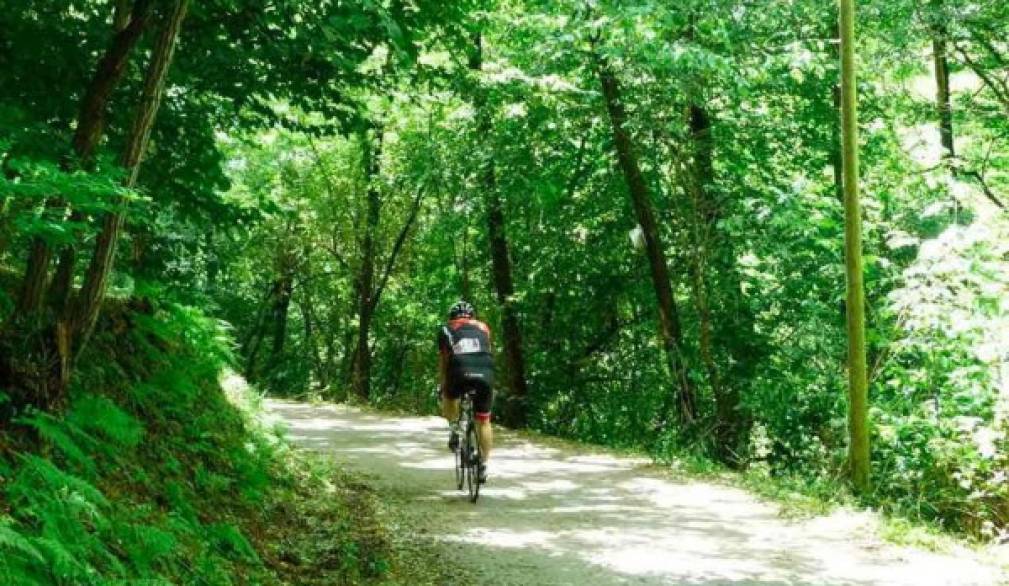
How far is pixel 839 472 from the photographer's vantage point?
10.7m

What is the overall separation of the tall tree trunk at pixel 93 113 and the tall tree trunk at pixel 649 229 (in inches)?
403

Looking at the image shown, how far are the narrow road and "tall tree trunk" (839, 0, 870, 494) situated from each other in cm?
131

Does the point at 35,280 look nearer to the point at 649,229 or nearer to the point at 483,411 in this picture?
the point at 483,411

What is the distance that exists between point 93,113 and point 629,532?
5659 mm

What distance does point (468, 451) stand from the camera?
9891mm

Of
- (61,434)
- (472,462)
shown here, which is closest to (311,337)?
(472,462)

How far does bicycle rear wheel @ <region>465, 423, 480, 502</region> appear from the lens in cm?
971

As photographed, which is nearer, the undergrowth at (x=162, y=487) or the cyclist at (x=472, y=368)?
the undergrowth at (x=162, y=487)

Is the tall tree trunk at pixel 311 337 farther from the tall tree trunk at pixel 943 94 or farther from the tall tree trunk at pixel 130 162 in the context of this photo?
the tall tree trunk at pixel 130 162

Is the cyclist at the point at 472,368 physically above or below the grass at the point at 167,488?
above

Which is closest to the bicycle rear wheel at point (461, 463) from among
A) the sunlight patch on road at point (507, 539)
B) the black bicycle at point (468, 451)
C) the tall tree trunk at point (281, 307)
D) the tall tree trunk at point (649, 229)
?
the black bicycle at point (468, 451)

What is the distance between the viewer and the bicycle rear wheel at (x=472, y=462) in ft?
31.9

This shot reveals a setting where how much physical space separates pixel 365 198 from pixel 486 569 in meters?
19.7

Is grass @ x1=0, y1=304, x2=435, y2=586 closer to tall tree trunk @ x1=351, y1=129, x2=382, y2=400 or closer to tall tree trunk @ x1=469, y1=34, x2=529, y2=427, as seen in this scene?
tall tree trunk @ x1=469, y1=34, x2=529, y2=427
